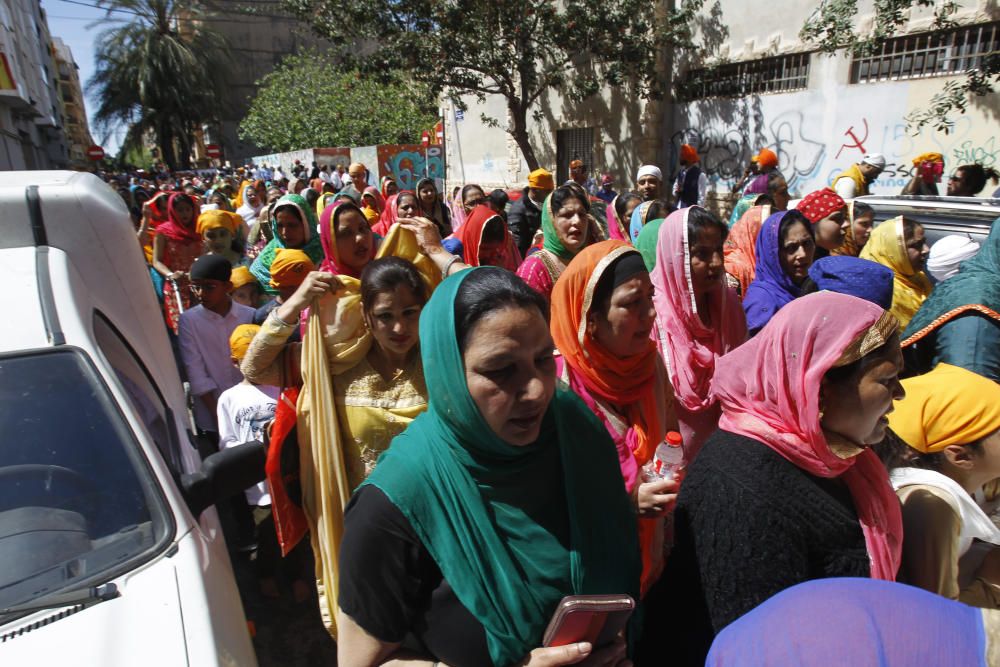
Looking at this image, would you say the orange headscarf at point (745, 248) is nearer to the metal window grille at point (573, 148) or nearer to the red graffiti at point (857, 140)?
the red graffiti at point (857, 140)

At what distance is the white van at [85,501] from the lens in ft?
4.69

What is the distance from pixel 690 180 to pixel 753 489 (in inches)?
315

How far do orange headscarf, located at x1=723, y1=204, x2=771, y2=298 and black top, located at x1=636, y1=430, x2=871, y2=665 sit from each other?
286cm

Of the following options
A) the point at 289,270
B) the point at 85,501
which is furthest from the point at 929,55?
the point at 85,501

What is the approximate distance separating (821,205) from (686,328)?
2.72 meters

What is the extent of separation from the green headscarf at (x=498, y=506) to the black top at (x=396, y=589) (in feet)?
0.10

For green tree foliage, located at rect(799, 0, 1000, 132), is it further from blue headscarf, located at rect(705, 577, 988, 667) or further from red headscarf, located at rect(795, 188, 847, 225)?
blue headscarf, located at rect(705, 577, 988, 667)

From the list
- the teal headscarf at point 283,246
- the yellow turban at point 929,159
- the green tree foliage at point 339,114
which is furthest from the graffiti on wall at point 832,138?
the green tree foliage at point 339,114

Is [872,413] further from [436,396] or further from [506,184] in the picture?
[506,184]

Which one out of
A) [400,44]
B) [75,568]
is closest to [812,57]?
[400,44]

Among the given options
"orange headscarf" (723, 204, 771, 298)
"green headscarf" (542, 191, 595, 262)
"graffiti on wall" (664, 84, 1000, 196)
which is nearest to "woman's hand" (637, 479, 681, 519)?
"green headscarf" (542, 191, 595, 262)

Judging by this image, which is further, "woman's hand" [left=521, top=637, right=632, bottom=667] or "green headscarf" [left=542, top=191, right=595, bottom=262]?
"green headscarf" [left=542, top=191, right=595, bottom=262]

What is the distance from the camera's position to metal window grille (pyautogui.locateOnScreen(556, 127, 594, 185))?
1652cm

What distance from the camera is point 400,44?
45.8 ft
